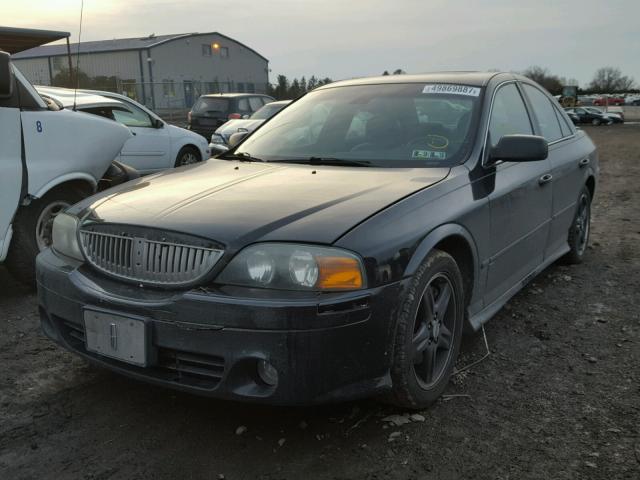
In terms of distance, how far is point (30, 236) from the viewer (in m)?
4.61

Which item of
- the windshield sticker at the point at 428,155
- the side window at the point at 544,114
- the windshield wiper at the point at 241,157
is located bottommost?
the windshield wiper at the point at 241,157

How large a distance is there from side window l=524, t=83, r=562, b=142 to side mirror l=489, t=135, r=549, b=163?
122 centimetres

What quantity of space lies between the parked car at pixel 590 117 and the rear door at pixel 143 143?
41315 mm

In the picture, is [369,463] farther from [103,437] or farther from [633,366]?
[633,366]

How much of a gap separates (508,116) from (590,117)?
46.4 m

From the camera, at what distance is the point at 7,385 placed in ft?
10.6

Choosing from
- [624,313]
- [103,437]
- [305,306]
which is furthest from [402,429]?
[624,313]

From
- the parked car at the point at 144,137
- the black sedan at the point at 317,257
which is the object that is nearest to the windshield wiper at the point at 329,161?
the black sedan at the point at 317,257

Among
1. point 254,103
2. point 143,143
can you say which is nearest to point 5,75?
point 143,143

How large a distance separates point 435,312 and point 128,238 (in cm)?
138

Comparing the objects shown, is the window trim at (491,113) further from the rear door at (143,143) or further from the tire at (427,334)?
the rear door at (143,143)

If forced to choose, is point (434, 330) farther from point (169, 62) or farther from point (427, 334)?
point (169, 62)

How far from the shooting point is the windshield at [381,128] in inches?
138

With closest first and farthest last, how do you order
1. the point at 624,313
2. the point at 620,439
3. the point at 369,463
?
the point at 369,463, the point at 620,439, the point at 624,313
